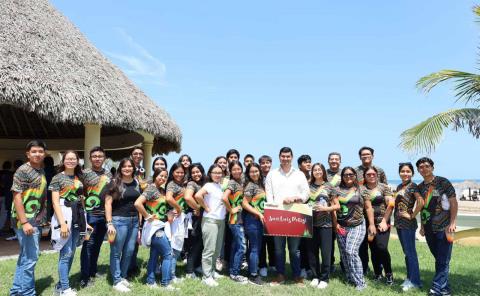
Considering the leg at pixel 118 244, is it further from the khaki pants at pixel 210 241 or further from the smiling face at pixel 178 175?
the khaki pants at pixel 210 241

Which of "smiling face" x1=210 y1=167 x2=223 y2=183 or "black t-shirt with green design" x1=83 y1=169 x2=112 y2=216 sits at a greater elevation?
Answer: "smiling face" x1=210 y1=167 x2=223 y2=183

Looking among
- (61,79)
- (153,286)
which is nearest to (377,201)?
(153,286)

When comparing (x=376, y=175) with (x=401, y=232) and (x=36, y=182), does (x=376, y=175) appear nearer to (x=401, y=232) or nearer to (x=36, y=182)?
(x=401, y=232)

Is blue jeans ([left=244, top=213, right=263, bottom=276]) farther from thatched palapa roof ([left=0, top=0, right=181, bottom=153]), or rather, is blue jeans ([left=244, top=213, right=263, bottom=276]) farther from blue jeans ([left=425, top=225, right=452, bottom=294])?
thatched palapa roof ([left=0, top=0, right=181, bottom=153])

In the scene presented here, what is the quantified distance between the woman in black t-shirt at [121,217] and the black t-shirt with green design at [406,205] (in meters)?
3.28

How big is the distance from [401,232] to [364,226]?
18.7 inches

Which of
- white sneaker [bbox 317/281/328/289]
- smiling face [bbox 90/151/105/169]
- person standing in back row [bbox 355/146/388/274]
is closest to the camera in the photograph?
smiling face [bbox 90/151/105/169]

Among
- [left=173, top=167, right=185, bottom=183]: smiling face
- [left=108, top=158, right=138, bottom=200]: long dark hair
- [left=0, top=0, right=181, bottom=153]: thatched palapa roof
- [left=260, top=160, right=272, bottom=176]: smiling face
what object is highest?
[left=0, top=0, right=181, bottom=153]: thatched palapa roof

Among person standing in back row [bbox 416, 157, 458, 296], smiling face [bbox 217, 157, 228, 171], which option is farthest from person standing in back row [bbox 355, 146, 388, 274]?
smiling face [bbox 217, 157, 228, 171]

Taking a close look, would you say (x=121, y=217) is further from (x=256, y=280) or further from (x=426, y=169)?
(x=426, y=169)

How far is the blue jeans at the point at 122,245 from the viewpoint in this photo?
14.5 ft

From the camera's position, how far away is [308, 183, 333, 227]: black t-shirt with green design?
4859mm

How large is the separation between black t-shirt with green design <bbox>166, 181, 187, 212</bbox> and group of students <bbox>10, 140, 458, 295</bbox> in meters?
0.02

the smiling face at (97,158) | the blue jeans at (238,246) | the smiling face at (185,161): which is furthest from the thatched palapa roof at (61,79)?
the blue jeans at (238,246)
